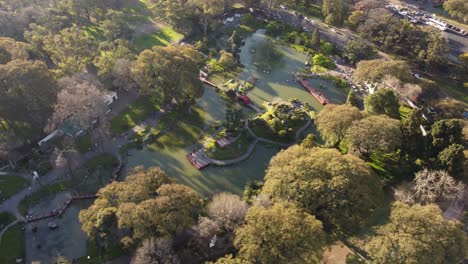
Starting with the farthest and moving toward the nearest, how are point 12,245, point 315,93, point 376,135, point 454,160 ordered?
point 315,93, point 376,135, point 454,160, point 12,245

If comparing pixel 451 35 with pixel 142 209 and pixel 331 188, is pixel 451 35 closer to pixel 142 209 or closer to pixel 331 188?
pixel 331 188

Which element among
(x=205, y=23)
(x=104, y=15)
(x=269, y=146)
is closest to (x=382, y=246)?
(x=269, y=146)

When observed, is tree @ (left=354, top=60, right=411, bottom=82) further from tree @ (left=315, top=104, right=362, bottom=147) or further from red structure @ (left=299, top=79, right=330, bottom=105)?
tree @ (left=315, top=104, right=362, bottom=147)

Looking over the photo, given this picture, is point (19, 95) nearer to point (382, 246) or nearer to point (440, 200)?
point (382, 246)

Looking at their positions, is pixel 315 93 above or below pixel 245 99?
above

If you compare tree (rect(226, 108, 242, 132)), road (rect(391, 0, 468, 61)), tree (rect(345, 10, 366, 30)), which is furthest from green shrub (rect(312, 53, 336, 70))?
tree (rect(226, 108, 242, 132))

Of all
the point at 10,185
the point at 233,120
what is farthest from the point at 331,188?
the point at 10,185
